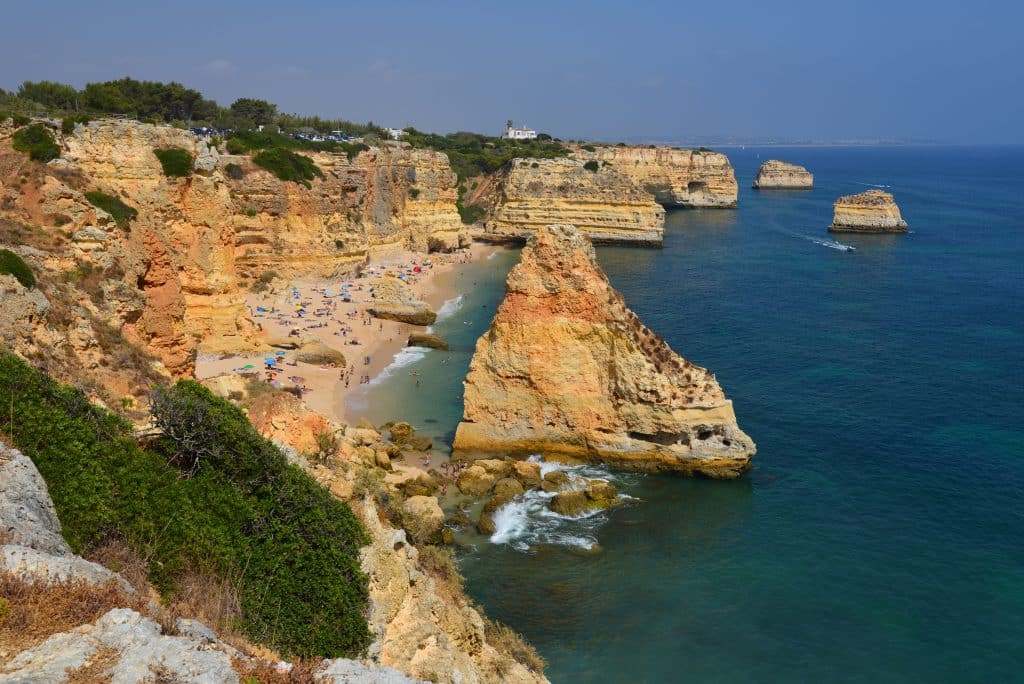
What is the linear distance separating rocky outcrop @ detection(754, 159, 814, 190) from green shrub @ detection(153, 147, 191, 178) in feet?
502

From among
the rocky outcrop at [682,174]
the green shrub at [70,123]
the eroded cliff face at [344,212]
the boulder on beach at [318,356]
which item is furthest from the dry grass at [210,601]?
the rocky outcrop at [682,174]

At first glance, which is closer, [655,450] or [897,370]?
[655,450]

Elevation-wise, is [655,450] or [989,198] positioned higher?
[989,198]

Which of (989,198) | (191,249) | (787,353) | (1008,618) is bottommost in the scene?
(1008,618)

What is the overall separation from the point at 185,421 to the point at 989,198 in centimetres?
15378

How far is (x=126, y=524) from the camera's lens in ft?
31.4

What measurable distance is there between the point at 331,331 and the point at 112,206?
23.4 m

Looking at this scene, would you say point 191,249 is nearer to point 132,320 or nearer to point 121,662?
point 132,320

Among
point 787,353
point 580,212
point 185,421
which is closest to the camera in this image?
point 185,421

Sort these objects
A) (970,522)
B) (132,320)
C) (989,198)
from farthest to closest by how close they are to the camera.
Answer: (989,198) → (970,522) → (132,320)

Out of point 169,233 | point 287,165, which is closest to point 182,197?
point 169,233

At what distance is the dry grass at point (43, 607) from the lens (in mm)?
6426

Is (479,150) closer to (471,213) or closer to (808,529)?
(471,213)

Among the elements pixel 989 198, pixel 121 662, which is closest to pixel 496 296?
pixel 121 662
